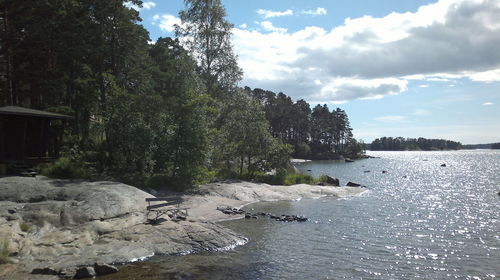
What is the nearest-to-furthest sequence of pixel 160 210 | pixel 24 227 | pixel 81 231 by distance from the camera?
pixel 24 227 → pixel 81 231 → pixel 160 210

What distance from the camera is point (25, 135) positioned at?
26.4m

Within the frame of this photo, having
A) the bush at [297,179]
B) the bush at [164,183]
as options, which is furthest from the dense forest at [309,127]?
the bush at [164,183]

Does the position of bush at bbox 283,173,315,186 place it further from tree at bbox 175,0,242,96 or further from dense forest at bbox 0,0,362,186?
tree at bbox 175,0,242,96

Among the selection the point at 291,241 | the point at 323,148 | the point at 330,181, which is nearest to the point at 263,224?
the point at 291,241

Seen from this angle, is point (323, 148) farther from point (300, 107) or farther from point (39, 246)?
point (39, 246)

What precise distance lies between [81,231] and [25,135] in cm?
1434

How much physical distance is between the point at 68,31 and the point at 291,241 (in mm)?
25986

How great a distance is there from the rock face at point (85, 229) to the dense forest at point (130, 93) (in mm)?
Answer: 8936

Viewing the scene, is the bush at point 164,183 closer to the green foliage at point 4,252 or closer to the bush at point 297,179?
the green foliage at point 4,252

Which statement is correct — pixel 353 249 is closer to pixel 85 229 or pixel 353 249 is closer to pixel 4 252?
pixel 85 229

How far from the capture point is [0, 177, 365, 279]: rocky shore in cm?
1326

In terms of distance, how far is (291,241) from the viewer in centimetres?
1858

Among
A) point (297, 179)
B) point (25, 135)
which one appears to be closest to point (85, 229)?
point (25, 135)

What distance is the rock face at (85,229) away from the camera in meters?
13.8
